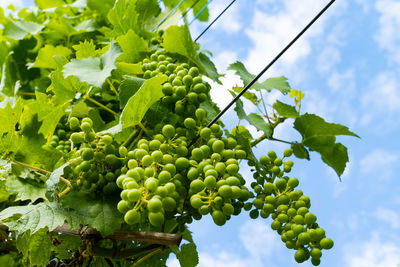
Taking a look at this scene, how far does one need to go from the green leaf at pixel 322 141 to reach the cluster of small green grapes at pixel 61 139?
67 centimetres

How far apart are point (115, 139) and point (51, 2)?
4.64 feet

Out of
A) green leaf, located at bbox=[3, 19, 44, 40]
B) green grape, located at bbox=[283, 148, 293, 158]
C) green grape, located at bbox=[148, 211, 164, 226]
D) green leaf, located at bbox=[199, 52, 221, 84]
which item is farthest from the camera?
green leaf, located at bbox=[3, 19, 44, 40]

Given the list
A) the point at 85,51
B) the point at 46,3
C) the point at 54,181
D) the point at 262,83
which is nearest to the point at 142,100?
the point at 54,181

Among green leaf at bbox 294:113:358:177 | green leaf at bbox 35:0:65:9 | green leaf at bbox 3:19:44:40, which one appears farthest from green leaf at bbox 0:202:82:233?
green leaf at bbox 35:0:65:9

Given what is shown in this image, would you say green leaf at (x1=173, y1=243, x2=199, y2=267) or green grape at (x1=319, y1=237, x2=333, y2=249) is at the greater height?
green grape at (x1=319, y1=237, x2=333, y2=249)

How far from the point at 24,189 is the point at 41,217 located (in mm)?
166

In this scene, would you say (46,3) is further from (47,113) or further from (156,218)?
(156,218)

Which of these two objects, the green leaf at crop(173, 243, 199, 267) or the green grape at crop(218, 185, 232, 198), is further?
the green leaf at crop(173, 243, 199, 267)

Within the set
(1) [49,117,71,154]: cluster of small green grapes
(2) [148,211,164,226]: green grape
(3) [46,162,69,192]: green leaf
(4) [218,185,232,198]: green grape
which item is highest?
(1) [49,117,71,154]: cluster of small green grapes

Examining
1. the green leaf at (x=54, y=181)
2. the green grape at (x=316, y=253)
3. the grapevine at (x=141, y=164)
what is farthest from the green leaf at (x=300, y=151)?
the green leaf at (x=54, y=181)

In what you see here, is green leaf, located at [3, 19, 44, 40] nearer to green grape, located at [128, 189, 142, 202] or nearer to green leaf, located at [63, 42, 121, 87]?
green leaf, located at [63, 42, 121, 87]

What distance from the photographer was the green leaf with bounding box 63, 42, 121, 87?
86 centimetres

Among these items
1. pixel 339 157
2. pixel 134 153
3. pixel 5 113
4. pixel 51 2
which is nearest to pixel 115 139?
pixel 134 153

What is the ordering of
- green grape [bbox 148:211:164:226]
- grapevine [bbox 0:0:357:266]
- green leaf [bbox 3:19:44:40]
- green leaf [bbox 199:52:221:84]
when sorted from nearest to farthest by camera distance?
1. green grape [bbox 148:211:164:226]
2. grapevine [bbox 0:0:357:266]
3. green leaf [bbox 199:52:221:84]
4. green leaf [bbox 3:19:44:40]
